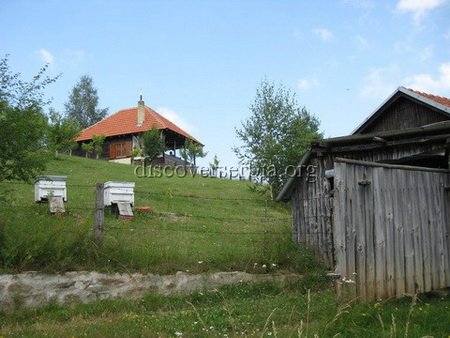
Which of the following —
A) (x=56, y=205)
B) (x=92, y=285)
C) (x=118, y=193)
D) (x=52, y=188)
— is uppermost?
(x=52, y=188)

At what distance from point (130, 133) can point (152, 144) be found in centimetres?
679

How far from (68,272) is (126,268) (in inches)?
38.2

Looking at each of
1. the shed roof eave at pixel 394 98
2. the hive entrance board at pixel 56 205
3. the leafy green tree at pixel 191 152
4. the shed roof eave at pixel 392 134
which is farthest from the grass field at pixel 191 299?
the leafy green tree at pixel 191 152

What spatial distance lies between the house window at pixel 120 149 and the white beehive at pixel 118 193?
1227 inches

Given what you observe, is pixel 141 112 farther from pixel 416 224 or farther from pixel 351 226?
pixel 351 226

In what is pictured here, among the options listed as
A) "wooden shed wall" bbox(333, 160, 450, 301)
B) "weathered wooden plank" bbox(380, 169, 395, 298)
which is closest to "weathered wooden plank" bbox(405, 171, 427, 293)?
"wooden shed wall" bbox(333, 160, 450, 301)

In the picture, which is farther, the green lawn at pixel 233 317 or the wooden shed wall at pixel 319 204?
the wooden shed wall at pixel 319 204

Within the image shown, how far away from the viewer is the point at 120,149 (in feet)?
151

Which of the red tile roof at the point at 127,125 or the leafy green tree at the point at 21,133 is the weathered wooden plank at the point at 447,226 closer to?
the leafy green tree at the point at 21,133

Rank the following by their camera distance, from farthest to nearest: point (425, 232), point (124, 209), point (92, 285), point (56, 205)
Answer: point (124, 209)
point (56, 205)
point (425, 232)
point (92, 285)

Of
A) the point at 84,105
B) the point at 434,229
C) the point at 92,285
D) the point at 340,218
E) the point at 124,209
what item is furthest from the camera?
the point at 84,105

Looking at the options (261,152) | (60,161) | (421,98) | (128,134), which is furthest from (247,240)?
(128,134)

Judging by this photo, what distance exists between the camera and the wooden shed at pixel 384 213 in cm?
710

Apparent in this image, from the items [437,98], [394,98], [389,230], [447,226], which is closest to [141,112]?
[394,98]
